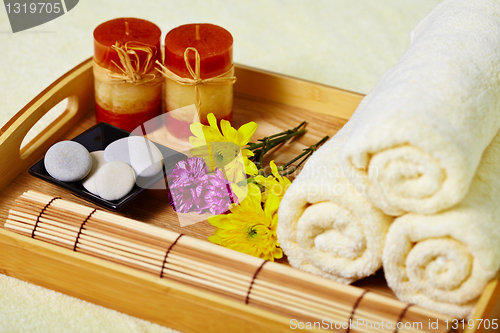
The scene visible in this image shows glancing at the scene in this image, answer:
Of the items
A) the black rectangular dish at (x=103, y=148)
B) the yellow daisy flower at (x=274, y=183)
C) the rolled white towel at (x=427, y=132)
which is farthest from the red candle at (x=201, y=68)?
the rolled white towel at (x=427, y=132)

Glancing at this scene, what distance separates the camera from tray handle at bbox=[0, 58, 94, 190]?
32.9 inches

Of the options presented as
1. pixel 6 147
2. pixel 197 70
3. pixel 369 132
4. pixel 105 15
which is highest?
pixel 369 132

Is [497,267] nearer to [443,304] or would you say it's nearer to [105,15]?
[443,304]

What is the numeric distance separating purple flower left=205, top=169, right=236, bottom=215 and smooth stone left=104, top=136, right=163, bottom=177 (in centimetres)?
10

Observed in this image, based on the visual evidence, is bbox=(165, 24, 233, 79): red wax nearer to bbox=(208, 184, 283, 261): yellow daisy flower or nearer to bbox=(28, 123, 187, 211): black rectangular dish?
bbox=(28, 123, 187, 211): black rectangular dish

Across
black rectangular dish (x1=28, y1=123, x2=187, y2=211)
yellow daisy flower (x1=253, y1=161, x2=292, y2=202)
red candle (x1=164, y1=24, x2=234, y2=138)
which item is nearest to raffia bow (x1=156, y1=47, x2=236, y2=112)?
red candle (x1=164, y1=24, x2=234, y2=138)

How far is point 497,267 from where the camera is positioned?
0.57 meters

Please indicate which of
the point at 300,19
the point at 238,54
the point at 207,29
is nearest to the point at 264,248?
the point at 207,29

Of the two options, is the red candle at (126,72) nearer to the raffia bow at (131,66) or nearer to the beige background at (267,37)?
the raffia bow at (131,66)

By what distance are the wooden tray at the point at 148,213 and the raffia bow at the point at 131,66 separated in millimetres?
110

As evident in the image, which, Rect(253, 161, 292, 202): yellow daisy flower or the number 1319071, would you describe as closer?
Rect(253, 161, 292, 202): yellow daisy flower

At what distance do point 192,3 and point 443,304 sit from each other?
1.36 metres

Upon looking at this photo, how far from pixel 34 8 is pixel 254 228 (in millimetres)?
1249

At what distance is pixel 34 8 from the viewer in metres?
1.59
